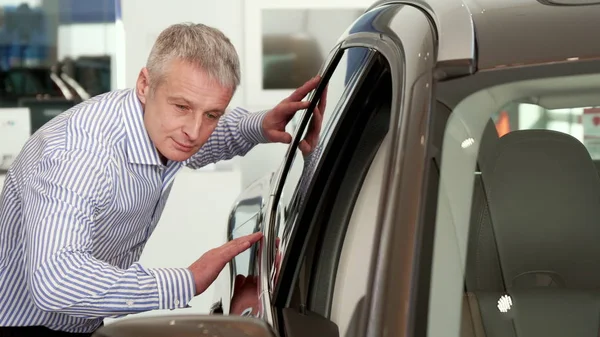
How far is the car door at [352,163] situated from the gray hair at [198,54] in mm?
208

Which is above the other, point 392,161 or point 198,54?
point 198,54

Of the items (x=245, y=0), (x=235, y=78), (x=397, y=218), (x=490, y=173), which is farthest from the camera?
(x=245, y=0)

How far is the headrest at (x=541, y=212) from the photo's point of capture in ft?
4.02

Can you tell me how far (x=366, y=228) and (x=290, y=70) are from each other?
4940 millimetres

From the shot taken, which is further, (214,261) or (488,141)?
(214,261)

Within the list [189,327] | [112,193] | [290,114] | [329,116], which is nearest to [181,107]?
[112,193]

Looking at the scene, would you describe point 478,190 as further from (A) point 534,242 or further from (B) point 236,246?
(B) point 236,246

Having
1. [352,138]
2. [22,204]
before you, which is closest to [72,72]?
[22,204]

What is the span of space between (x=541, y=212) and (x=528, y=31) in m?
0.23

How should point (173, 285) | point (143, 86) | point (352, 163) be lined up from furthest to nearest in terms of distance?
point (143, 86) → point (173, 285) → point (352, 163)

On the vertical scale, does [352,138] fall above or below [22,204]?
above

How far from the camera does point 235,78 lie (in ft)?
6.55

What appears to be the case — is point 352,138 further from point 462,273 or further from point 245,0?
point 245,0

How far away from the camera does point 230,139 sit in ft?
8.46
